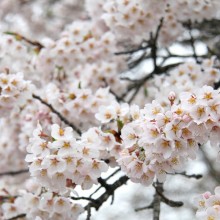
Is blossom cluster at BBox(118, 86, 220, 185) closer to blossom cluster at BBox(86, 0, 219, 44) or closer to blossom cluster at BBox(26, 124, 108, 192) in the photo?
blossom cluster at BBox(26, 124, 108, 192)

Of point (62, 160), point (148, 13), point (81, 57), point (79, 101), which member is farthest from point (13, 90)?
point (148, 13)

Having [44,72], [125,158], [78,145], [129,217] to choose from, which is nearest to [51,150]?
[78,145]

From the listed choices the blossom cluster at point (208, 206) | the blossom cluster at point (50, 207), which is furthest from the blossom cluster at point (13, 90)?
the blossom cluster at point (208, 206)

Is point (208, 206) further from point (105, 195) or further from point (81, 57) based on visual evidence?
point (81, 57)

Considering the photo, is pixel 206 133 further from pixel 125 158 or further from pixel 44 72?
pixel 44 72

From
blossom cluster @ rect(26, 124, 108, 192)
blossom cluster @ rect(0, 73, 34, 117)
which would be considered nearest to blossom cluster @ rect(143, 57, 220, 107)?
blossom cluster @ rect(0, 73, 34, 117)
